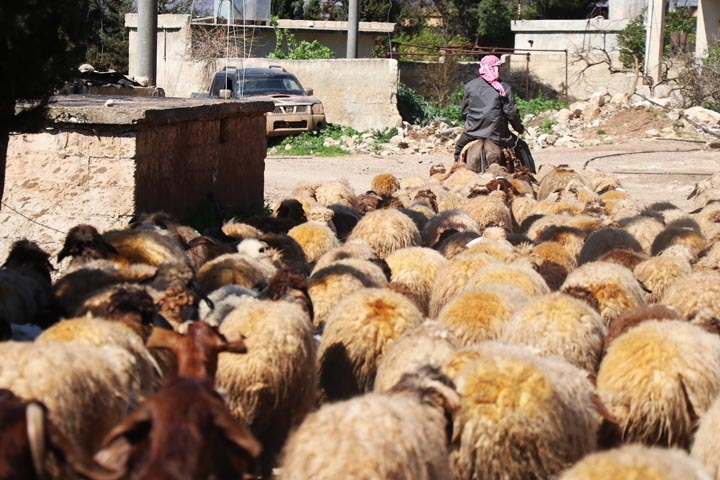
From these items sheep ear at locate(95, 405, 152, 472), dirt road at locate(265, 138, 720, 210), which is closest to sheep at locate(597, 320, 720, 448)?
sheep ear at locate(95, 405, 152, 472)

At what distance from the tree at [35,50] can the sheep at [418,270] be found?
3.05 m

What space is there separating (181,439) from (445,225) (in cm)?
788

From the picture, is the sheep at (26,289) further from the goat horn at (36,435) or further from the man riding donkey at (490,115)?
the man riding donkey at (490,115)

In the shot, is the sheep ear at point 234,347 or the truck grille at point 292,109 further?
the truck grille at point 292,109

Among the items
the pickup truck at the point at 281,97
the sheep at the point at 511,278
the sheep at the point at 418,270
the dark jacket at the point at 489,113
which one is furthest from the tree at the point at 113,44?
the sheep at the point at 511,278

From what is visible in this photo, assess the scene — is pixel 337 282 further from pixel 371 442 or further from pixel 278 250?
pixel 371 442

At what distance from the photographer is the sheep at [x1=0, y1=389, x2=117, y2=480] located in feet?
10.6

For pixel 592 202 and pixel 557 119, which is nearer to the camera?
pixel 592 202

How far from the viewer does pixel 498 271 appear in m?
7.68

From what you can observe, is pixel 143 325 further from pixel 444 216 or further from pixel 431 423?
pixel 444 216

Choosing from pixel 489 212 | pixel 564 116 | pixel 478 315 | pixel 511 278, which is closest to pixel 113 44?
pixel 564 116

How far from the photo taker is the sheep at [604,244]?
380 inches

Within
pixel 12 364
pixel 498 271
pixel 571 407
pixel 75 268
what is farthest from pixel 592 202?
pixel 12 364

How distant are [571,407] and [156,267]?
3.44 metres
